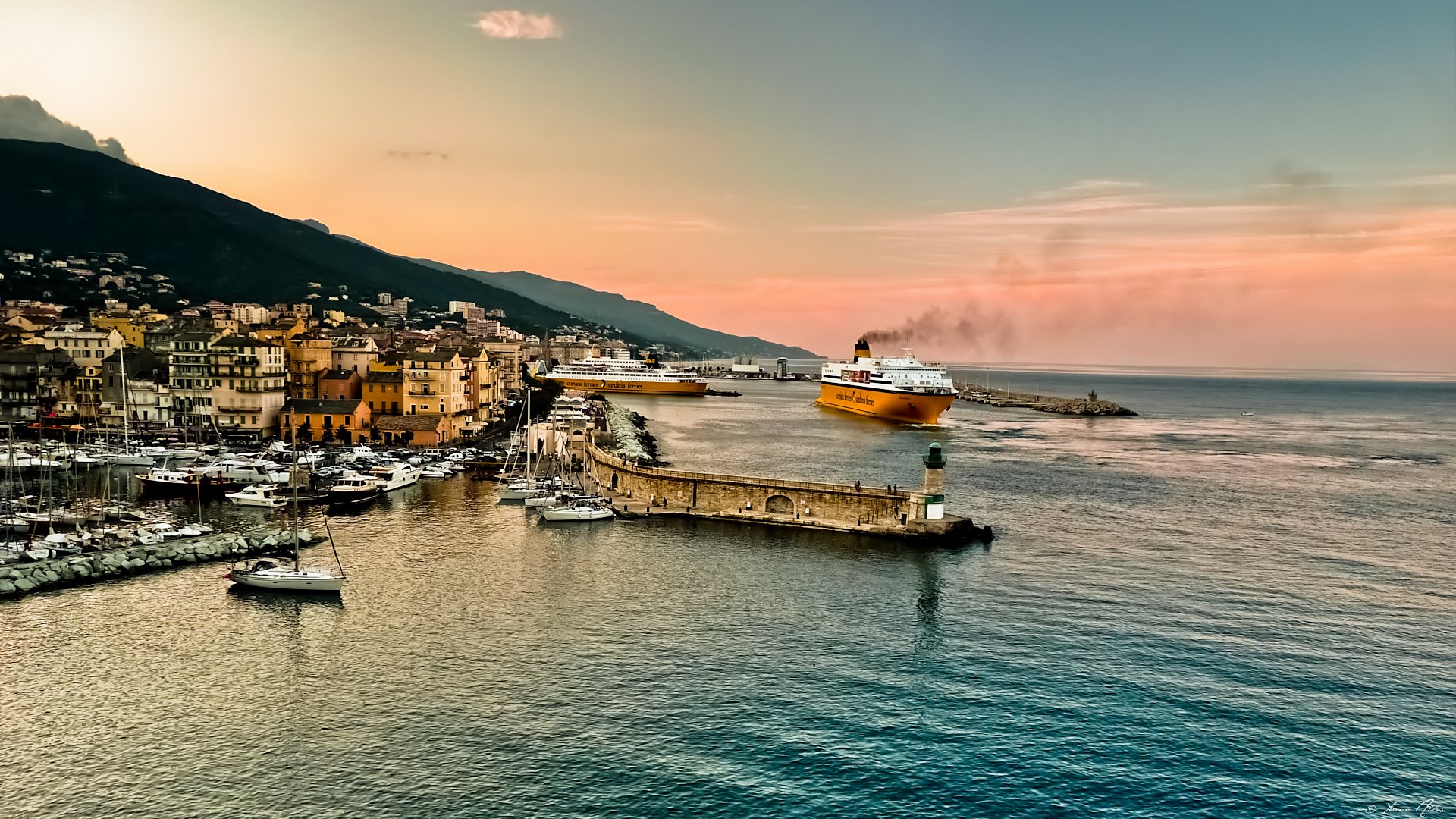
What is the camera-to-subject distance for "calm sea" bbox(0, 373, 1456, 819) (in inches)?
754

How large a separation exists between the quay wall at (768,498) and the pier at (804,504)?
4 cm

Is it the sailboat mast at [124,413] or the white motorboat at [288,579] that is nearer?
the white motorboat at [288,579]

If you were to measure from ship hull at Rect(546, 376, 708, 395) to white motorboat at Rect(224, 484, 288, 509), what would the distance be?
136m

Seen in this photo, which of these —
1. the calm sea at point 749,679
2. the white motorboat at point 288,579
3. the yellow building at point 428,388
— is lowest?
the calm sea at point 749,679

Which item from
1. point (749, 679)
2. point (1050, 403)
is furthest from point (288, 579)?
point (1050, 403)

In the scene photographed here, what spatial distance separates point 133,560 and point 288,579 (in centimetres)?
860

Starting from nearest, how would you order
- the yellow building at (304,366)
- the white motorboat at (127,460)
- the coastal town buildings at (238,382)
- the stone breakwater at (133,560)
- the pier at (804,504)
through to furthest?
the stone breakwater at (133,560) < the pier at (804,504) < the white motorboat at (127,460) < the coastal town buildings at (238,382) < the yellow building at (304,366)

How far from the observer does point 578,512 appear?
1818 inches

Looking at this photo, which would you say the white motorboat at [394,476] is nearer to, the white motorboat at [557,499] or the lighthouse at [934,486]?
the white motorboat at [557,499]

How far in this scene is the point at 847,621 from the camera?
30.2 metres

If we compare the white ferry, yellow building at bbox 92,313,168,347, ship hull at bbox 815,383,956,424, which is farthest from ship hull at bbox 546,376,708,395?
yellow building at bbox 92,313,168,347

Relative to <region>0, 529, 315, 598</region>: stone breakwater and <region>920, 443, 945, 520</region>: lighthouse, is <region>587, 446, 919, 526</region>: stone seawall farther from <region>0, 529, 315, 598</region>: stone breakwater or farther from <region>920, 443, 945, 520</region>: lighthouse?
<region>0, 529, 315, 598</region>: stone breakwater

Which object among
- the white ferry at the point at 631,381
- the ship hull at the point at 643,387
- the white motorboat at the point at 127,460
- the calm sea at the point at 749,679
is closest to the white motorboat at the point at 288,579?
the calm sea at the point at 749,679

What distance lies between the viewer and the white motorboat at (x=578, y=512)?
1816 inches
